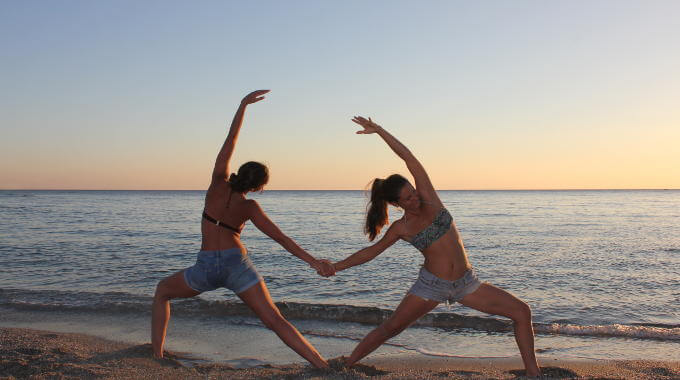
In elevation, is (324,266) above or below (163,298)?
above

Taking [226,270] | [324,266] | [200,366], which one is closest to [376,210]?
[324,266]

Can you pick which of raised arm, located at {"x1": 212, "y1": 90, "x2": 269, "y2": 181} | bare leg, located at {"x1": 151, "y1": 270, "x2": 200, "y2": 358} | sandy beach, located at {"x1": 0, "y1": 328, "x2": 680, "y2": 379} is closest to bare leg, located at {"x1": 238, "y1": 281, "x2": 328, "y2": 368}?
sandy beach, located at {"x1": 0, "y1": 328, "x2": 680, "y2": 379}

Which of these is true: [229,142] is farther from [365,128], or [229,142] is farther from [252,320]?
[252,320]

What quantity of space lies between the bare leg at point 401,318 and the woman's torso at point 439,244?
0.30m

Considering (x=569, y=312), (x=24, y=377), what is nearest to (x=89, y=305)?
(x=24, y=377)

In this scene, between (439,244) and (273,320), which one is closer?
(439,244)

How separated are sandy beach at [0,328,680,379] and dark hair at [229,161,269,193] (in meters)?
1.81

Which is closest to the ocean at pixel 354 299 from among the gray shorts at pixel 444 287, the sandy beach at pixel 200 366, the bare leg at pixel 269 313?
the sandy beach at pixel 200 366

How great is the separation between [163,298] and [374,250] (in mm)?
2131

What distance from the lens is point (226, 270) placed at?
184 inches

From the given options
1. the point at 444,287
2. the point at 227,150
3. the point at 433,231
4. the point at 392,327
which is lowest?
the point at 392,327

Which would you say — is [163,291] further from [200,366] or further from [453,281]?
[453,281]

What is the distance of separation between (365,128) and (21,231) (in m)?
23.2

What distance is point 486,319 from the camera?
316 inches
